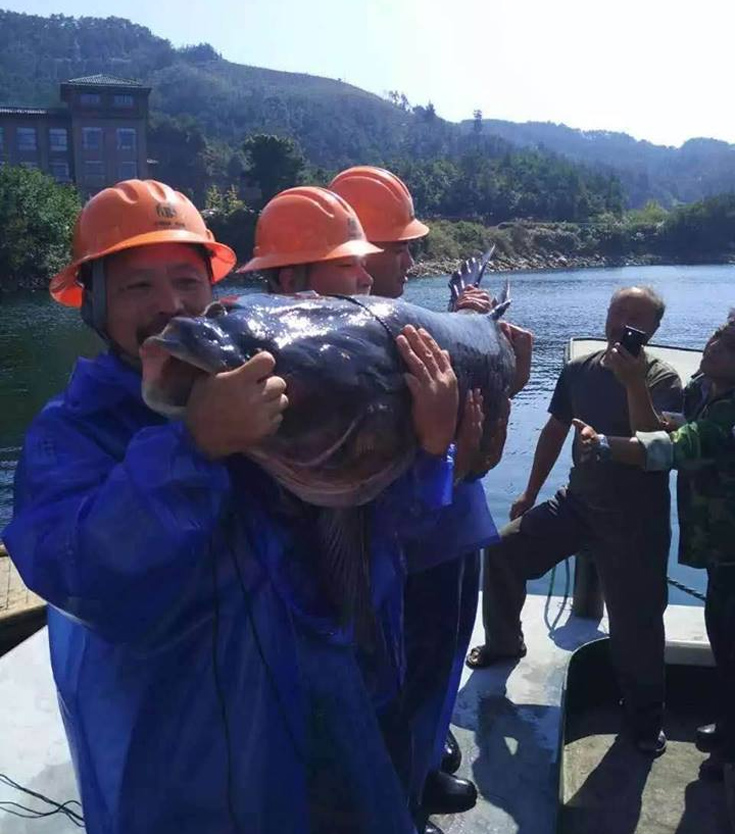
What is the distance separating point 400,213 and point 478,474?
133 centimetres

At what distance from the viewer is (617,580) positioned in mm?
3830

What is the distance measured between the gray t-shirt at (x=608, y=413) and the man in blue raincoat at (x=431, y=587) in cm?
96

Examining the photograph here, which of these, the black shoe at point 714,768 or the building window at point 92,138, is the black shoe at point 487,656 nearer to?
the black shoe at point 714,768

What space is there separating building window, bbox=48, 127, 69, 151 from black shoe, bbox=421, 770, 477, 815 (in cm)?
10404

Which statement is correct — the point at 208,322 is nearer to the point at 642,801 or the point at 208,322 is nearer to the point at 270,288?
the point at 270,288

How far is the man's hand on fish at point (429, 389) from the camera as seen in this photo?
1837 mm

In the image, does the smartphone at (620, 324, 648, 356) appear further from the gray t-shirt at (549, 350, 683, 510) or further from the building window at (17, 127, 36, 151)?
the building window at (17, 127, 36, 151)

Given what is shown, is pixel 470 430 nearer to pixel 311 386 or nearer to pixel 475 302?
pixel 311 386

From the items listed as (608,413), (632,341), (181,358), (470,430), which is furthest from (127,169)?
(181,358)

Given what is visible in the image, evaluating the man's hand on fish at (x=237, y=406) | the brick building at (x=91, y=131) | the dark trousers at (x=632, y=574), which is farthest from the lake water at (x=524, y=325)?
the brick building at (x=91, y=131)

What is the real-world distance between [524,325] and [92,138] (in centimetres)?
7589

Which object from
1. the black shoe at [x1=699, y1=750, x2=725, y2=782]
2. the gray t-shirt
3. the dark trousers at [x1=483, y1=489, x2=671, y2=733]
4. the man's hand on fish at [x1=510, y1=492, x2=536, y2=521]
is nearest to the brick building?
the man's hand on fish at [x1=510, y1=492, x2=536, y2=521]

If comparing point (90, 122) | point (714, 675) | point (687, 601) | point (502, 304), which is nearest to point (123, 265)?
point (502, 304)

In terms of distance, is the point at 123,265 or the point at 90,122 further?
Answer: the point at 90,122
